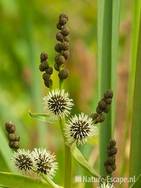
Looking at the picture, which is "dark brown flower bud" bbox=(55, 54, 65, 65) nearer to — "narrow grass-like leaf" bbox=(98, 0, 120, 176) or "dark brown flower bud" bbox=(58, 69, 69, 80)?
"dark brown flower bud" bbox=(58, 69, 69, 80)

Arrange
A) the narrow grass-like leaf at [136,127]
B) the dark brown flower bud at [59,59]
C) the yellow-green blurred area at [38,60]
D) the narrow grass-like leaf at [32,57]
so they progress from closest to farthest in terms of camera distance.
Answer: the dark brown flower bud at [59,59] → the narrow grass-like leaf at [136,127] → the narrow grass-like leaf at [32,57] → the yellow-green blurred area at [38,60]

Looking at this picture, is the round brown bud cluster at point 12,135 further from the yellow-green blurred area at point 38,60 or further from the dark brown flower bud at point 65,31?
the yellow-green blurred area at point 38,60

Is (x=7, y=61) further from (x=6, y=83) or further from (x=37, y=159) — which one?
(x=37, y=159)

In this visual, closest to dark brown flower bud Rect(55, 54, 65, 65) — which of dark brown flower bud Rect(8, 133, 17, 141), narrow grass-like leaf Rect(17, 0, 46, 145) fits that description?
dark brown flower bud Rect(8, 133, 17, 141)

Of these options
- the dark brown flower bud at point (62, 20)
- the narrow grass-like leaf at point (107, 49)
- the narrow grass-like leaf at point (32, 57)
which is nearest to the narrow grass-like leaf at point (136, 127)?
the narrow grass-like leaf at point (107, 49)

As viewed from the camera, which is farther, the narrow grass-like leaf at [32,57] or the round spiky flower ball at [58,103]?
the narrow grass-like leaf at [32,57]

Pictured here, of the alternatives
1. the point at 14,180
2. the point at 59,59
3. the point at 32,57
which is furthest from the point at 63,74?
the point at 32,57

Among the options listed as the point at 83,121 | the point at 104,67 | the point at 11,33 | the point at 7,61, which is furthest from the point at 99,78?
the point at 11,33
